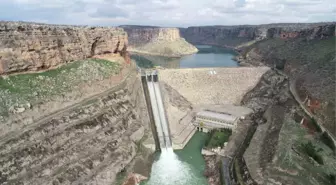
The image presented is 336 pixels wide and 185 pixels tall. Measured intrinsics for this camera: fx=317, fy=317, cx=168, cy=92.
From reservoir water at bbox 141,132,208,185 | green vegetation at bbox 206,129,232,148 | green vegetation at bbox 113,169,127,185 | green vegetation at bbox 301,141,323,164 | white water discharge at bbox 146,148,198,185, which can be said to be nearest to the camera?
green vegetation at bbox 301,141,323,164

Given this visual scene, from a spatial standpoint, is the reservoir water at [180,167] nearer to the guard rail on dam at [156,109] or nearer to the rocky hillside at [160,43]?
the guard rail on dam at [156,109]

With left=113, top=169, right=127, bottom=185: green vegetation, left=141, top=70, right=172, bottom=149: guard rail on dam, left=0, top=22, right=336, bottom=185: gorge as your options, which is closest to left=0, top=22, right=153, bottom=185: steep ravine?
left=0, top=22, right=336, bottom=185: gorge

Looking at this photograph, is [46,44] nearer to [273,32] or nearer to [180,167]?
[180,167]

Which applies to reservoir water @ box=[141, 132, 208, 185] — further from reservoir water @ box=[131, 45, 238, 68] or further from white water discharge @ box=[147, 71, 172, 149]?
reservoir water @ box=[131, 45, 238, 68]

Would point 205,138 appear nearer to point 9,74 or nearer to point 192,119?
point 192,119

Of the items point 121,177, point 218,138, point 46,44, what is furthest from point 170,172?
point 46,44

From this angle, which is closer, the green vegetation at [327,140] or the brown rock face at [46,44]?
the brown rock face at [46,44]

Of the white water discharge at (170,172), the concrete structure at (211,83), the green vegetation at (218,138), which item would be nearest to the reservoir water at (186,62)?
the concrete structure at (211,83)
